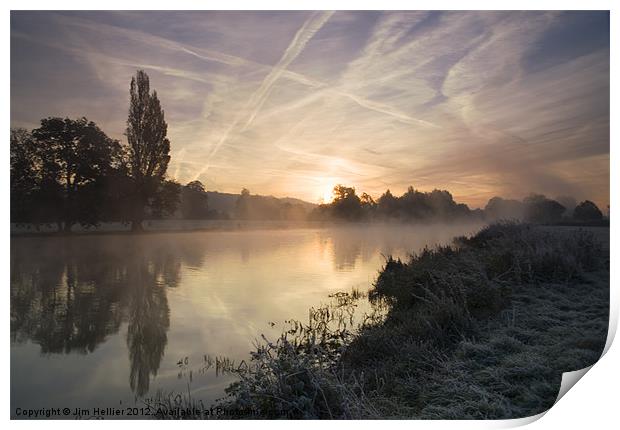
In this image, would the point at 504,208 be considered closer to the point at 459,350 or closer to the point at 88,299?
the point at 459,350

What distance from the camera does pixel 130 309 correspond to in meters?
6.04

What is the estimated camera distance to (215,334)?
5094 mm

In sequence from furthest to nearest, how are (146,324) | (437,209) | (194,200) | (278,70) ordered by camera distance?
1. (194,200)
2. (437,209)
3. (278,70)
4. (146,324)

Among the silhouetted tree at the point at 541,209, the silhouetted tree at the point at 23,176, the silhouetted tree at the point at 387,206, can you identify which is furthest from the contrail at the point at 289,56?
the silhouetted tree at the point at 541,209

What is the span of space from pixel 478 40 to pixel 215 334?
4904mm

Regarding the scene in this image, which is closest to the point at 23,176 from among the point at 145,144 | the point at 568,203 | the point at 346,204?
the point at 145,144

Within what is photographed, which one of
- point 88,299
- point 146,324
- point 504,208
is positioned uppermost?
point 504,208

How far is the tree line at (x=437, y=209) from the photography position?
6398 millimetres

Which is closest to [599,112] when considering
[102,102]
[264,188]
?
[264,188]

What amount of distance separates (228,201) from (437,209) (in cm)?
556

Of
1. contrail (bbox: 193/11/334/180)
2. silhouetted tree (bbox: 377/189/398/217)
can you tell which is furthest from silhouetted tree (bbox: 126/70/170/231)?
silhouetted tree (bbox: 377/189/398/217)

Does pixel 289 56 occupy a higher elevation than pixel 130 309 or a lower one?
higher

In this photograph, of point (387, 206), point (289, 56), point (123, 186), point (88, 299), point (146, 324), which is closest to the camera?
point (146, 324)

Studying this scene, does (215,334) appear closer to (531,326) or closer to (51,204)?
(51,204)
